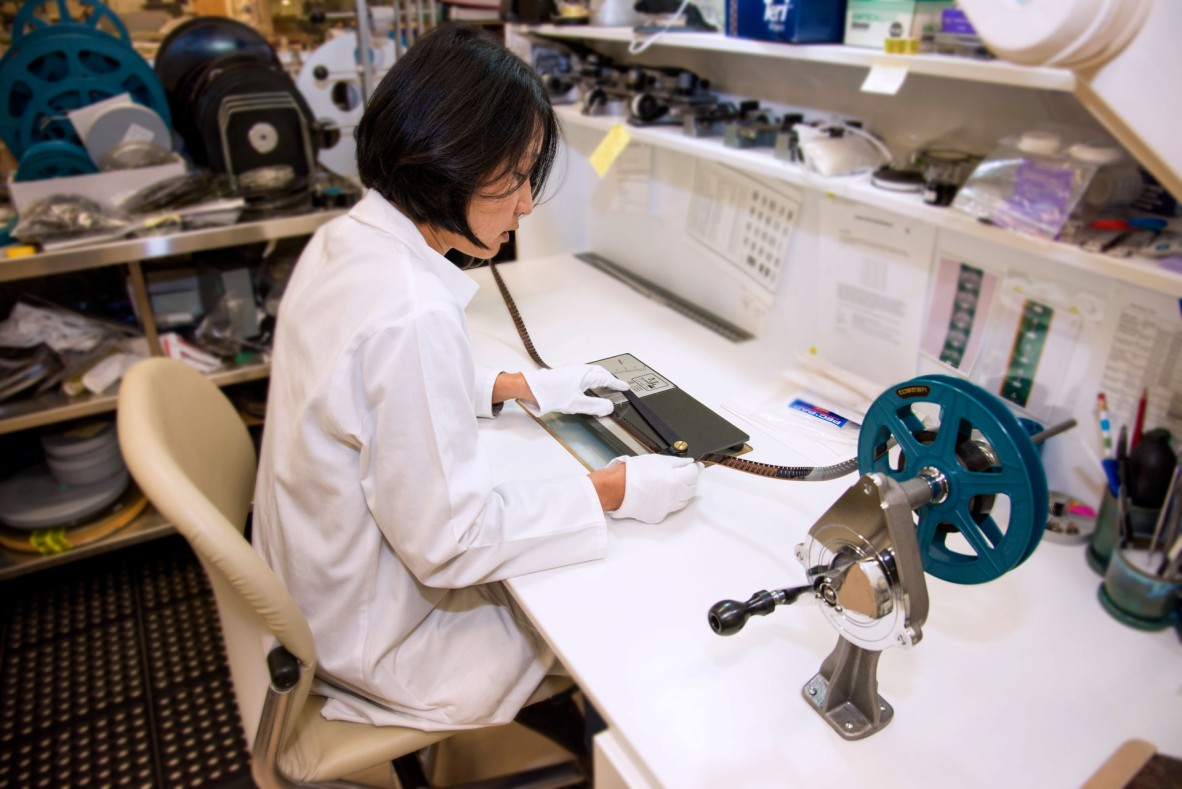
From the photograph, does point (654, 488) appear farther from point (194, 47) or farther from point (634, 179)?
point (194, 47)

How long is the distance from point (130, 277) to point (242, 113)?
0.46 metres

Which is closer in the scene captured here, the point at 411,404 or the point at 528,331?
the point at 411,404

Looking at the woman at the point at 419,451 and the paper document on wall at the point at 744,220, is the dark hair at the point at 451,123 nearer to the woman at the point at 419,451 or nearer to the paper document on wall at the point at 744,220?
the woman at the point at 419,451

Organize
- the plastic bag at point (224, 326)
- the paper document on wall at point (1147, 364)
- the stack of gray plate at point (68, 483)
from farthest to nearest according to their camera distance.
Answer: the plastic bag at point (224, 326)
the stack of gray plate at point (68, 483)
the paper document on wall at point (1147, 364)

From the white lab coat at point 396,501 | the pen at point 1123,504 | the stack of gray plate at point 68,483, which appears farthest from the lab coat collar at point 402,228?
the stack of gray plate at point 68,483

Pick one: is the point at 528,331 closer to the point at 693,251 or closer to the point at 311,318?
the point at 693,251

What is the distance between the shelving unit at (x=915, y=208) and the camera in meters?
0.78

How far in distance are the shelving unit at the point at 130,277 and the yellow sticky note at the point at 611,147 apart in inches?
28.0

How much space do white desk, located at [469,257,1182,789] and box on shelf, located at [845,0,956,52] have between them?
600mm

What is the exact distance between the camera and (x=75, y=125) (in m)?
1.66

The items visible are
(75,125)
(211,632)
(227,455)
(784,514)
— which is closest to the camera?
(784,514)

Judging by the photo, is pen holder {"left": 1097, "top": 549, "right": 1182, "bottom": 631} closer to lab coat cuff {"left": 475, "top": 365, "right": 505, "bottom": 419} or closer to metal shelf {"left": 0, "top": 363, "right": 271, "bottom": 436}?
lab coat cuff {"left": 475, "top": 365, "right": 505, "bottom": 419}

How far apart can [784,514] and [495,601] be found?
408 millimetres

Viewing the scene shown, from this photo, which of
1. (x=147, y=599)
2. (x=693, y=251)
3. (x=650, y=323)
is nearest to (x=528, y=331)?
(x=650, y=323)
